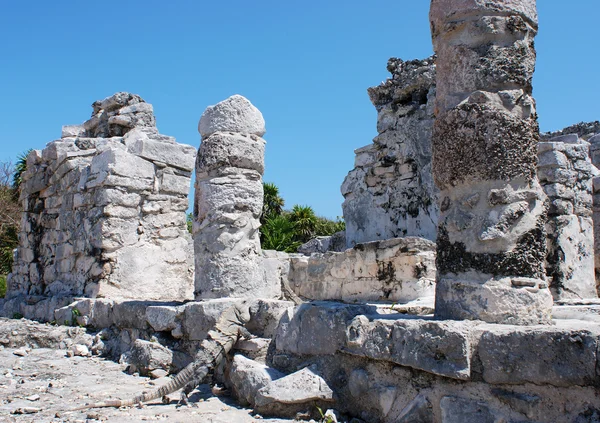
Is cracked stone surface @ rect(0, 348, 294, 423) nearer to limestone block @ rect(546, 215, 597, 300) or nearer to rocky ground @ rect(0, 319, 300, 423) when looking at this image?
rocky ground @ rect(0, 319, 300, 423)

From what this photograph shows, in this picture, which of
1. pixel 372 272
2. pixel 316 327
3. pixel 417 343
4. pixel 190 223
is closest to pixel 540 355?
pixel 417 343

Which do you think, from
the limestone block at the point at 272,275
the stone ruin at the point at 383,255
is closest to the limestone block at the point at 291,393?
the stone ruin at the point at 383,255

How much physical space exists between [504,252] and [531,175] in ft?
1.61

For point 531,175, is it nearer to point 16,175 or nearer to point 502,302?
point 502,302

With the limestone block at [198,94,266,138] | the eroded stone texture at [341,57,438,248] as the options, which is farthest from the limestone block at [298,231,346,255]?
the limestone block at [198,94,266,138]

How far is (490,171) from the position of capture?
3311 mm

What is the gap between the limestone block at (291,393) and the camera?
11.7 feet

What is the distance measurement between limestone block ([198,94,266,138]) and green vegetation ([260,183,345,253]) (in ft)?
46.7

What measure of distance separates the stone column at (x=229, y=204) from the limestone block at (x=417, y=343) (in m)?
1.79

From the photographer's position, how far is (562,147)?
651 cm

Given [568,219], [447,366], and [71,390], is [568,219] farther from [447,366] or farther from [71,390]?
[71,390]

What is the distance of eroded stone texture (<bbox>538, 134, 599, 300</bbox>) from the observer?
6.12 metres

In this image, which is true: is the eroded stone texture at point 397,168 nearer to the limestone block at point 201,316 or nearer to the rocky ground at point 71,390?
the limestone block at point 201,316

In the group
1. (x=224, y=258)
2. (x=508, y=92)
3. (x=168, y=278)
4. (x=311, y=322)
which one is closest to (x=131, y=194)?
(x=168, y=278)
